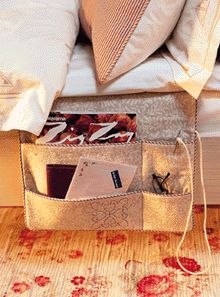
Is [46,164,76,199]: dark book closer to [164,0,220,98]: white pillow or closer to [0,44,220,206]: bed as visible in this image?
[0,44,220,206]: bed

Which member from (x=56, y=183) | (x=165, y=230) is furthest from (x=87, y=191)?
(x=165, y=230)

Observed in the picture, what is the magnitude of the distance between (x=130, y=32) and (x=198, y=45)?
0.17 m

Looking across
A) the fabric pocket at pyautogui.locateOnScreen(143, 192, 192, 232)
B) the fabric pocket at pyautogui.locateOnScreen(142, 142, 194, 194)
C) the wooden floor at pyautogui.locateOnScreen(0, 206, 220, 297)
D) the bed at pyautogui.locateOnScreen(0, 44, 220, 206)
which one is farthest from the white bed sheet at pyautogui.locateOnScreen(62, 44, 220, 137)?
the wooden floor at pyautogui.locateOnScreen(0, 206, 220, 297)

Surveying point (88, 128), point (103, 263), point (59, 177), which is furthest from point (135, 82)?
point (103, 263)

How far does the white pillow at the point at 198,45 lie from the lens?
1314mm

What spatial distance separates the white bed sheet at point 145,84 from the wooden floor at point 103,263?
14.4 inches

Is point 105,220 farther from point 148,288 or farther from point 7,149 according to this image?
point 7,149

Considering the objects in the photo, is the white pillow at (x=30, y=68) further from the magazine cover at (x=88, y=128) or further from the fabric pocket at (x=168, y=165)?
the fabric pocket at (x=168, y=165)

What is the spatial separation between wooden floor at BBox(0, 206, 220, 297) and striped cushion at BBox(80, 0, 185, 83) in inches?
19.2

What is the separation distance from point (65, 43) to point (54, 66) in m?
0.12

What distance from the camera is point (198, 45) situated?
1.33m

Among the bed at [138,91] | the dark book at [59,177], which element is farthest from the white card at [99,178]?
the bed at [138,91]

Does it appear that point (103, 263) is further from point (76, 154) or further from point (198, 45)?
point (198, 45)

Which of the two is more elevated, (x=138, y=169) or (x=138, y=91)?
(x=138, y=91)
